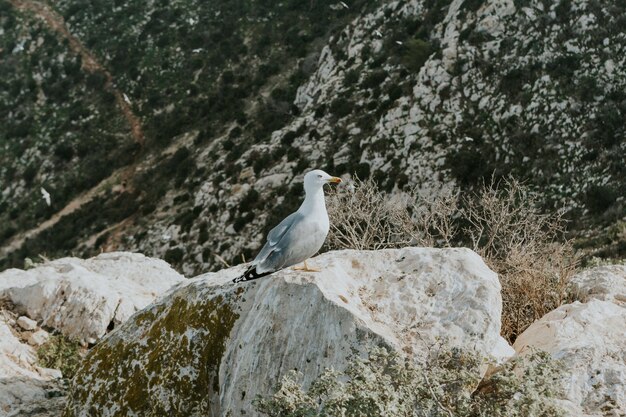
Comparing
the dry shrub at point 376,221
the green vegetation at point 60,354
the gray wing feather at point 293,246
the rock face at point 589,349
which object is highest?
the gray wing feather at point 293,246

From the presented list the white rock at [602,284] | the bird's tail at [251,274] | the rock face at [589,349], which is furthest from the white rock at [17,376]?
the white rock at [602,284]

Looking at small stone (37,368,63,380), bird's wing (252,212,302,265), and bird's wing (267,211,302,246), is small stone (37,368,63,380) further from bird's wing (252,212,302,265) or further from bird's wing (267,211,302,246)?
bird's wing (267,211,302,246)

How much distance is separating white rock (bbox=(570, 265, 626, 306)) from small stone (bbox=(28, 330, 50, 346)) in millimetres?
8977

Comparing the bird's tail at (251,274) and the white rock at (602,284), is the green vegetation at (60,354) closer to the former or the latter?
the bird's tail at (251,274)

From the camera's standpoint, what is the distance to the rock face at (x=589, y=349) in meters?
6.42

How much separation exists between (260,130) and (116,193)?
34.9 ft

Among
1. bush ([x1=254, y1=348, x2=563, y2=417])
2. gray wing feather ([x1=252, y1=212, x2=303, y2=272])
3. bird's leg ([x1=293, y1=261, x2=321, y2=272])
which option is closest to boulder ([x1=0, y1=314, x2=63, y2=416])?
gray wing feather ([x1=252, y1=212, x2=303, y2=272])

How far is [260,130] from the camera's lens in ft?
133

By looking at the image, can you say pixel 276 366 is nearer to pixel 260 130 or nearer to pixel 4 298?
pixel 4 298

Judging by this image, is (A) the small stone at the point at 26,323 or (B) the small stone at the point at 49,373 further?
(A) the small stone at the point at 26,323

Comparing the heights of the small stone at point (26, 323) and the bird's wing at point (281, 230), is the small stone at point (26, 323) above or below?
below

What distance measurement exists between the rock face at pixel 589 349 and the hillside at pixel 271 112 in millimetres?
11748

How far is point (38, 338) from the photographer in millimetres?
11688

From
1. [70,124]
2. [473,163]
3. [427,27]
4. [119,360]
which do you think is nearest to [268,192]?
[473,163]
